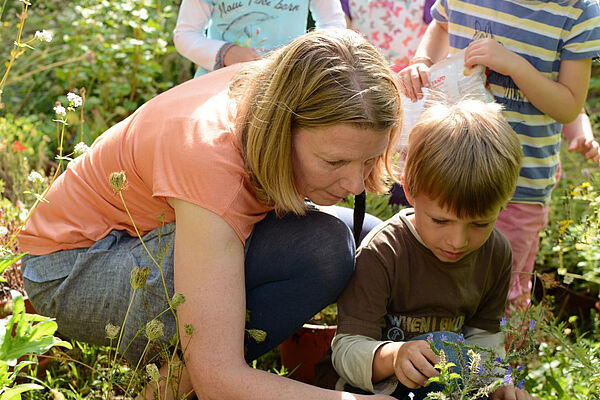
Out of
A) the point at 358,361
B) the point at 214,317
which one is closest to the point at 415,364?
the point at 358,361

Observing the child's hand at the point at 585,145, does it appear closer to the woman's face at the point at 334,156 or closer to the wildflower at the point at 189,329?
the woman's face at the point at 334,156

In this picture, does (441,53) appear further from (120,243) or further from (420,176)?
(120,243)

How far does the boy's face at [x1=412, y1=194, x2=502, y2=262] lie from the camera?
196 centimetres

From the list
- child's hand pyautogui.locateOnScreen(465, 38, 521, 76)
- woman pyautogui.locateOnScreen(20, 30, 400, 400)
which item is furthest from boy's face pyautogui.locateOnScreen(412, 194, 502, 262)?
child's hand pyautogui.locateOnScreen(465, 38, 521, 76)

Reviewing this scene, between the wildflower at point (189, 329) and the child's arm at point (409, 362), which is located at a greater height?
the wildflower at point (189, 329)

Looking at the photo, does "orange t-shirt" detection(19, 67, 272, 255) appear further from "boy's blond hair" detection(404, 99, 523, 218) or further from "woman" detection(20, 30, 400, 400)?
"boy's blond hair" detection(404, 99, 523, 218)

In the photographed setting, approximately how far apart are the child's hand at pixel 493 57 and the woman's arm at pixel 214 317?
1114 mm

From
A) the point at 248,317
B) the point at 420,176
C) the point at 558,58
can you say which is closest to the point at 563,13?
the point at 558,58

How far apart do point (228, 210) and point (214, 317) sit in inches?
10.6

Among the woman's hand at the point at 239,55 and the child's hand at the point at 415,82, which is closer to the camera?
the child's hand at the point at 415,82

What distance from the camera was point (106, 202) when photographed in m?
2.14

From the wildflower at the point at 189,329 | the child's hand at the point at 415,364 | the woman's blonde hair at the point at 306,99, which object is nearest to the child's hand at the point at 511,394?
the child's hand at the point at 415,364

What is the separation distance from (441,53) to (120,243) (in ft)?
4.90

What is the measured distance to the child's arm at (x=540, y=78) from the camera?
2432 millimetres
